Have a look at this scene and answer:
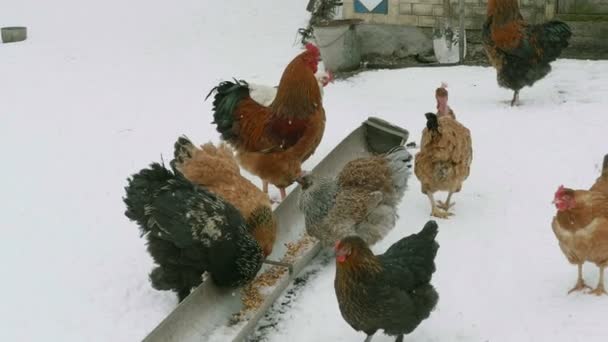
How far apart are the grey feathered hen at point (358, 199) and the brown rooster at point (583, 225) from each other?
4.48 ft

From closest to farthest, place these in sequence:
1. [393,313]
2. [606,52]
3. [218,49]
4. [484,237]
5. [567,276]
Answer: [393,313], [567,276], [484,237], [606,52], [218,49]

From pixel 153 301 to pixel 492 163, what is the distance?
3.97 meters

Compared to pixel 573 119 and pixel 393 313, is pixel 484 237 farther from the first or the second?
pixel 573 119

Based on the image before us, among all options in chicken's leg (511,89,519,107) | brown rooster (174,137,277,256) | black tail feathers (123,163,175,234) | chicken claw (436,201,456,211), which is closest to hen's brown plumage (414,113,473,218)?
chicken claw (436,201,456,211)

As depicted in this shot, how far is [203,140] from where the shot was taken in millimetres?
8531

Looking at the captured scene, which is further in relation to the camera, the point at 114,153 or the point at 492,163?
the point at 114,153

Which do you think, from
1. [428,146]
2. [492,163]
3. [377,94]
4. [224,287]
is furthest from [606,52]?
[224,287]

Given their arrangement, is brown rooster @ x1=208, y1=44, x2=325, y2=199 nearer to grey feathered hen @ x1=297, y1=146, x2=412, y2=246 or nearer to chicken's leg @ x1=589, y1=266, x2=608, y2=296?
grey feathered hen @ x1=297, y1=146, x2=412, y2=246

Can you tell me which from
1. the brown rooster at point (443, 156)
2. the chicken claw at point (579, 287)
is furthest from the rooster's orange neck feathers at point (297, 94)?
the chicken claw at point (579, 287)

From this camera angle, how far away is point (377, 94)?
10211mm

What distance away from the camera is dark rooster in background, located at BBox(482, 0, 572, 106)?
884 cm

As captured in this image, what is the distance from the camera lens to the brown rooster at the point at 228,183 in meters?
5.40

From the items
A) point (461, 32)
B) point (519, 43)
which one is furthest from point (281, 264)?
point (461, 32)

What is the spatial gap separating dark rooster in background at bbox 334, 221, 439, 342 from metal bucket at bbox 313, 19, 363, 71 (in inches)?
281
